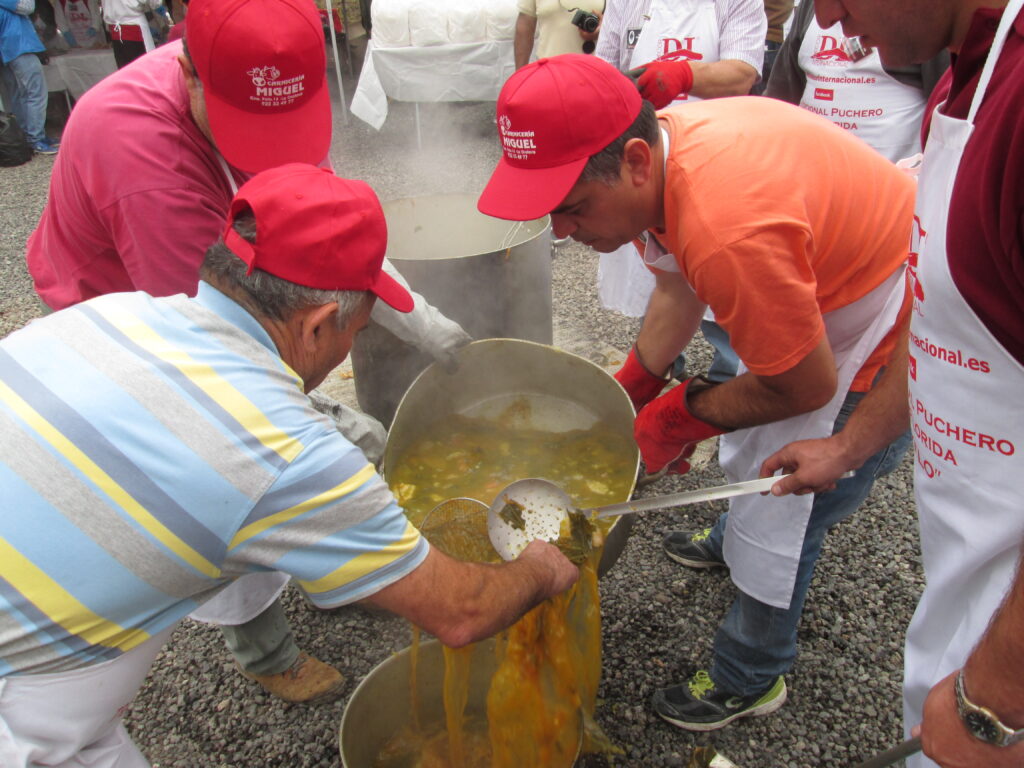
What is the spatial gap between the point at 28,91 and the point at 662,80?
819cm

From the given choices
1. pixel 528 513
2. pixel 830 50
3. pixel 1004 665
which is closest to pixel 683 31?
pixel 830 50

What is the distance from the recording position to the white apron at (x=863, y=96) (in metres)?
3.11

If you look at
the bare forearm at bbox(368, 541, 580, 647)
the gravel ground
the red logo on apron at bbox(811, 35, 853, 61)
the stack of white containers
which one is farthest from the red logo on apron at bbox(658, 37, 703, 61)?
the stack of white containers

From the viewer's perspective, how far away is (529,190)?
1.68 metres

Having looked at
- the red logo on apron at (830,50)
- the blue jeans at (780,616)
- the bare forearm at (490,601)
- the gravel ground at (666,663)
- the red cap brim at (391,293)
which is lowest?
the gravel ground at (666,663)

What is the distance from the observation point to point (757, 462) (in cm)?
211

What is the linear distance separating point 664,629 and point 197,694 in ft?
5.59

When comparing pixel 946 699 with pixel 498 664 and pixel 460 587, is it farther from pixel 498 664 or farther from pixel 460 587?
pixel 498 664

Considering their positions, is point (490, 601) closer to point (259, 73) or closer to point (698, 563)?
point (259, 73)

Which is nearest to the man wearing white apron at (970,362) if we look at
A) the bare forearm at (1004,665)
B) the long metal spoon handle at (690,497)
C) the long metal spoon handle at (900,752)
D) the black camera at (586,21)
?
the bare forearm at (1004,665)

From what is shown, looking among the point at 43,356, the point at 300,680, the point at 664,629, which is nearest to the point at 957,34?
the point at 43,356

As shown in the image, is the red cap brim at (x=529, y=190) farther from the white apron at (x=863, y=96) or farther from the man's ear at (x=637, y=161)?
the white apron at (x=863, y=96)

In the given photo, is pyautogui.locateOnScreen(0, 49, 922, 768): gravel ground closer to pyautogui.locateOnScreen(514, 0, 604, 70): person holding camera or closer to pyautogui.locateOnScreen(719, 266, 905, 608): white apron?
pyautogui.locateOnScreen(719, 266, 905, 608): white apron

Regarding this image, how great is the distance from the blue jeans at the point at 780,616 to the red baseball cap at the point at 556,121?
0.94 m
